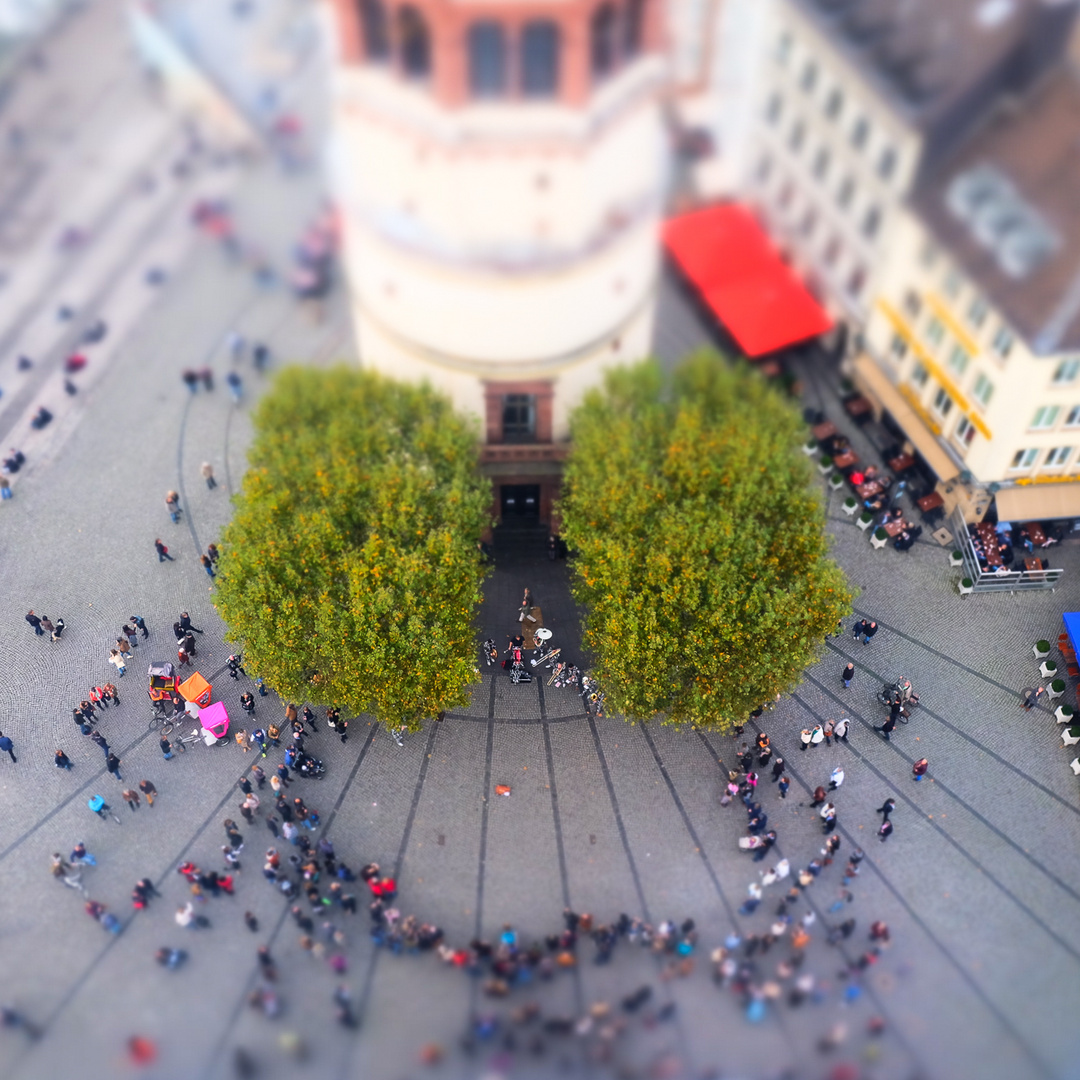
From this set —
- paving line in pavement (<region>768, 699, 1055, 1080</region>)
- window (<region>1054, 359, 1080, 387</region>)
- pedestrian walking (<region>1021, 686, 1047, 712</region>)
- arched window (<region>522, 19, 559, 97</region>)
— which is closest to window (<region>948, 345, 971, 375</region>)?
window (<region>1054, 359, 1080, 387</region>)

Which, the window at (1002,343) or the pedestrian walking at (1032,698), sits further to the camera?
the pedestrian walking at (1032,698)

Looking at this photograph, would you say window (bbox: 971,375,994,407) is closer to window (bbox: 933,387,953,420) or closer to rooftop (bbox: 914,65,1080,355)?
window (bbox: 933,387,953,420)

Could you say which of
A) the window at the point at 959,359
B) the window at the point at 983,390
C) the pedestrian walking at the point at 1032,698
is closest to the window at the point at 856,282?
the window at the point at 959,359

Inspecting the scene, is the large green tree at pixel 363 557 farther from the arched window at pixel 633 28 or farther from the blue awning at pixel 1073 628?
the blue awning at pixel 1073 628

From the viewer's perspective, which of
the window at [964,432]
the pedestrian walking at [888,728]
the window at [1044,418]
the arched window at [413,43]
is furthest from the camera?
the window at [964,432]

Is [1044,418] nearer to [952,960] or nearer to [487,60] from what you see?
[952,960]

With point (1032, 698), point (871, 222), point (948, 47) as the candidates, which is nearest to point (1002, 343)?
point (871, 222)

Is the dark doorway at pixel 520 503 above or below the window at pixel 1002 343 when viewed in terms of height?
below
